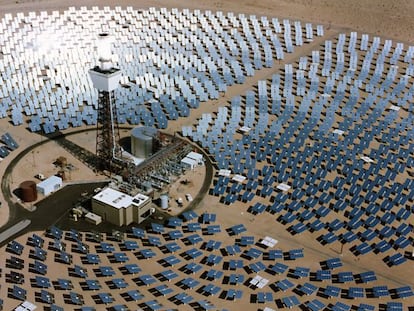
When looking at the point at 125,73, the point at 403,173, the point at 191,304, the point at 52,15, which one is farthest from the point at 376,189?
the point at 52,15

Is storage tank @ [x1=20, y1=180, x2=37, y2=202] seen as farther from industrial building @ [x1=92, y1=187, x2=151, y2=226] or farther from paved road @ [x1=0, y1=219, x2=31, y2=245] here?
industrial building @ [x1=92, y1=187, x2=151, y2=226]

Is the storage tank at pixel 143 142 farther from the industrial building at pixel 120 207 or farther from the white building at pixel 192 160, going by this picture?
the industrial building at pixel 120 207

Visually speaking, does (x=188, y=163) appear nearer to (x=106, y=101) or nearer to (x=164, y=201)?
(x=164, y=201)

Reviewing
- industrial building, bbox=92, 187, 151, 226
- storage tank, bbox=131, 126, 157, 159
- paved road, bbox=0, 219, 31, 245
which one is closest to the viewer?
paved road, bbox=0, 219, 31, 245

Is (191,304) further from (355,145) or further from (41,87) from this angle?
(41,87)

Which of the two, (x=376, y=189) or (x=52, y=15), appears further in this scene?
(x=52, y=15)

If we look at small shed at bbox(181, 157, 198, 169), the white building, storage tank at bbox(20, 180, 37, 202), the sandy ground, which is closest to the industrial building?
the sandy ground
